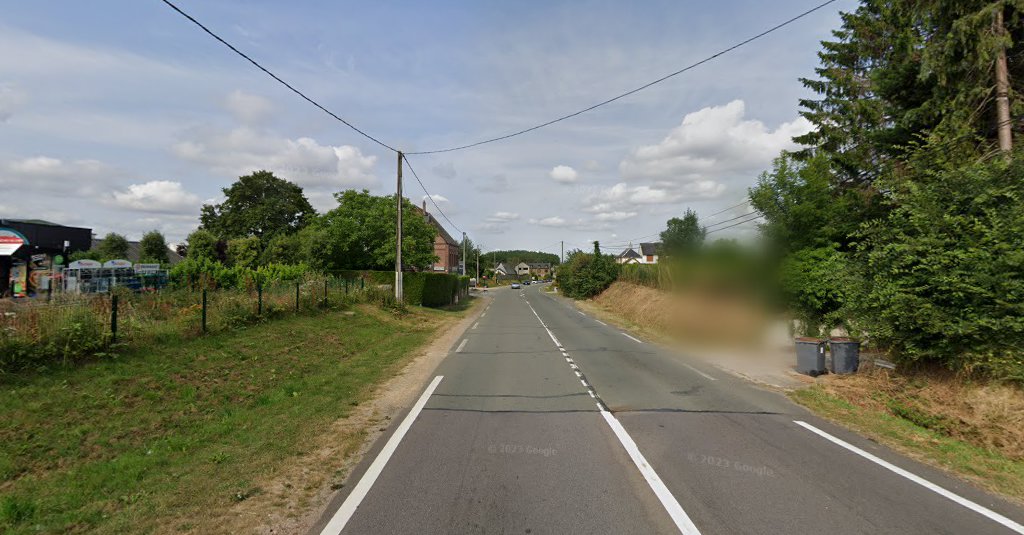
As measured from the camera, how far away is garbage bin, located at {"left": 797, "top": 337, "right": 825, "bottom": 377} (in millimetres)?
10930

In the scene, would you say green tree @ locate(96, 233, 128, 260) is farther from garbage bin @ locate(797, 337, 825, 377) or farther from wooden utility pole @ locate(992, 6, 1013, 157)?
wooden utility pole @ locate(992, 6, 1013, 157)

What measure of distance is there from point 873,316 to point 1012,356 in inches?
92.5

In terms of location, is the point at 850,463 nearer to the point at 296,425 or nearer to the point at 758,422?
the point at 758,422

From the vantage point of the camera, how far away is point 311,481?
188 inches

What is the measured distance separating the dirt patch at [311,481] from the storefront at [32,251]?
1968 cm

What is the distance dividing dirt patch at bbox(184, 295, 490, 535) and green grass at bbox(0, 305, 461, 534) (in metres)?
0.18

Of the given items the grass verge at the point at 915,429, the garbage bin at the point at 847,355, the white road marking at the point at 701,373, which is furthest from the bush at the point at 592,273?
the grass verge at the point at 915,429

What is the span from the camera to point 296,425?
22.2 ft

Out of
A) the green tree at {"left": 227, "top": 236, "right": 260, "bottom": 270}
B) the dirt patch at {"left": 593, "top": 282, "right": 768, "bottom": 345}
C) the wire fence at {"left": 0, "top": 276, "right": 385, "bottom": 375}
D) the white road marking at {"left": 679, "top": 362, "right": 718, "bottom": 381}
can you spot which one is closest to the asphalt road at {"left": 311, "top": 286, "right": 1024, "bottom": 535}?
the white road marking at {"left": 679, "top": 362, "right": 718, "bottom": 381}

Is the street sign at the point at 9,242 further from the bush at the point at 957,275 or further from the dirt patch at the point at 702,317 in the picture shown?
the bush at the point at 957,275

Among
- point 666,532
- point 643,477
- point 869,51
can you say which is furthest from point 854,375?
point 869,51

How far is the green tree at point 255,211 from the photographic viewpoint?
203ft

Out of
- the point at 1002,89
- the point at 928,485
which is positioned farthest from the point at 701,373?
the point at 1002,89

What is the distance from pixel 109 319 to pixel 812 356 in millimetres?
14451
